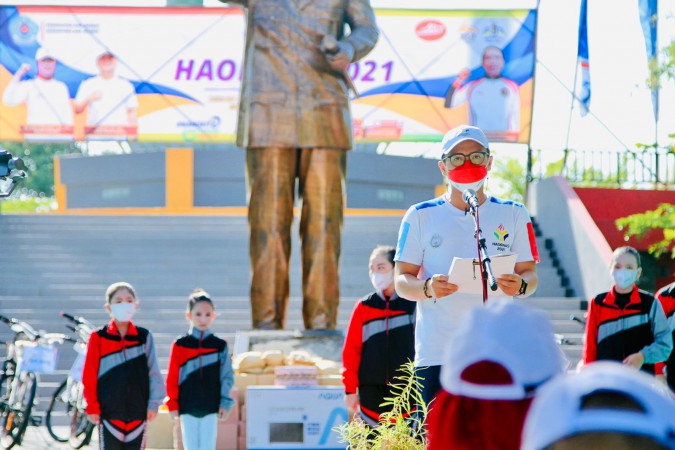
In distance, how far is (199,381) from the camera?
25.2 feet

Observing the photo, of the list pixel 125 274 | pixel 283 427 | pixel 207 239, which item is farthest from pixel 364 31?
pixel 207 239

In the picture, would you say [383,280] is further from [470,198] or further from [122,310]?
[470,198]

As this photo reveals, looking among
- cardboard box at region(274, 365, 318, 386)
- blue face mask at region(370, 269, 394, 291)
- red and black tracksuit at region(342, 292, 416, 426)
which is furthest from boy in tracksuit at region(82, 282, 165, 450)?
cardboard box at region(274, 365, 318, 386)

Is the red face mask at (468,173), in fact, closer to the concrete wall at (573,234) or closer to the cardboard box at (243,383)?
the cardboard box at (243,383)

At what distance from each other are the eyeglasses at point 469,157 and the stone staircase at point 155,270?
8.63 meters

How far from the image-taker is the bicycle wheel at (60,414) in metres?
11.4

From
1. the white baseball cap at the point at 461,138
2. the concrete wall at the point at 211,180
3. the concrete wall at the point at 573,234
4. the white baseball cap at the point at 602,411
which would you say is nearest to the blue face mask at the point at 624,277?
the white baseball cap at the point at 461,138

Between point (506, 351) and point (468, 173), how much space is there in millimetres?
2719

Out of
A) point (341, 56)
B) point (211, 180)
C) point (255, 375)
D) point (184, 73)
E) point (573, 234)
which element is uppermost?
point (184, 73)

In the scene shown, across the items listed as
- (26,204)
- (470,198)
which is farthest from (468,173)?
(26,204)

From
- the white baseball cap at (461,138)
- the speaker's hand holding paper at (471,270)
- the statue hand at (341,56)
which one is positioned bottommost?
the speaker's hand holding paper at (471,270)

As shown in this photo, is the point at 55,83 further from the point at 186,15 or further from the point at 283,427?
the point at 283,427

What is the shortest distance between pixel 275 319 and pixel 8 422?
2536 mm

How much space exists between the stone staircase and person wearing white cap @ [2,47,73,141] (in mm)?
4571
